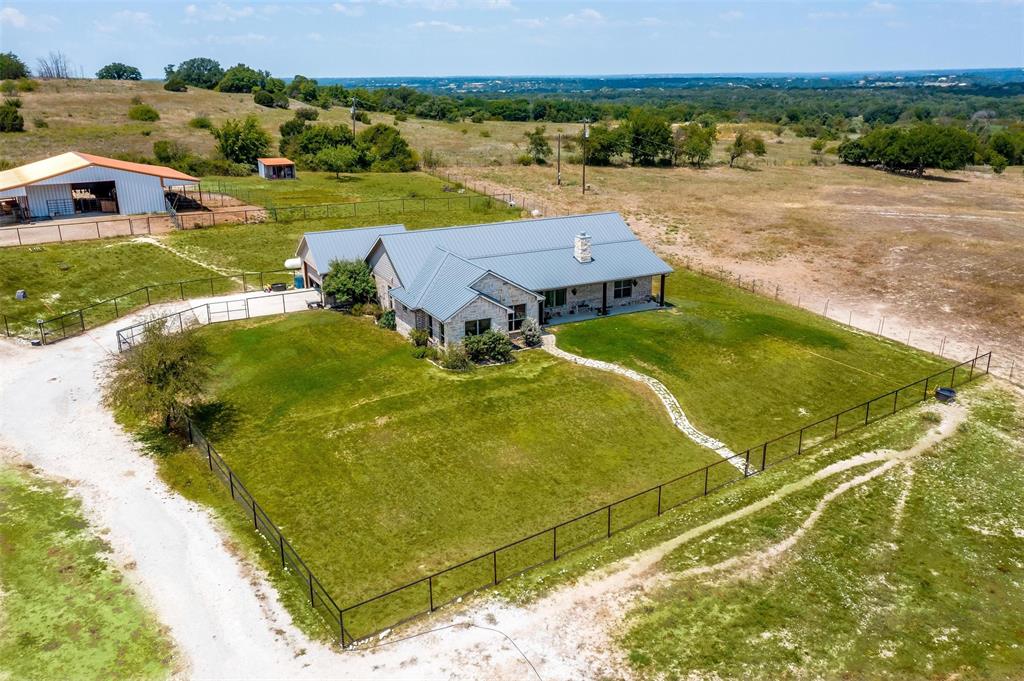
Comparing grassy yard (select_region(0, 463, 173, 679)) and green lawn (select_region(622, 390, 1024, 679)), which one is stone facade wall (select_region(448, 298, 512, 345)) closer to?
green lawn (select_region(622, 390, 1024, 679))

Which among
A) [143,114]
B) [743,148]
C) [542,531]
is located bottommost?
[542,531]

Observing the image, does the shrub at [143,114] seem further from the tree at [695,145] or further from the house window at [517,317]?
the house window at [517,317]

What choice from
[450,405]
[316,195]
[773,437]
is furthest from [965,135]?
[450,405]

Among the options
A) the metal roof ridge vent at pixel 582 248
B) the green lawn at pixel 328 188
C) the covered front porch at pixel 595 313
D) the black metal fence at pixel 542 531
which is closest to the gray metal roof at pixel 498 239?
the metal roof ridge vent at pixel 582 248

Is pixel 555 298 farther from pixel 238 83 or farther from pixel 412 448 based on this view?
pixel 238 83

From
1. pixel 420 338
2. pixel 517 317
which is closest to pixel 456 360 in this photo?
pixel 420 338

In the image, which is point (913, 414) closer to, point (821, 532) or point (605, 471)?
point (821, 532)
